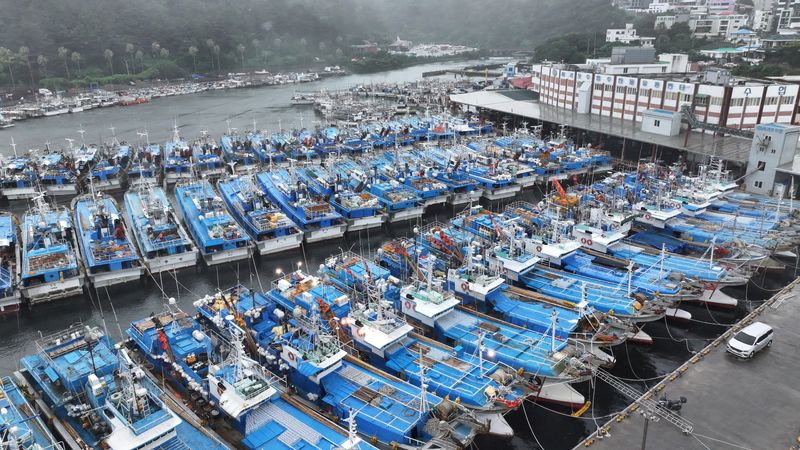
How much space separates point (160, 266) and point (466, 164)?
94.4ft

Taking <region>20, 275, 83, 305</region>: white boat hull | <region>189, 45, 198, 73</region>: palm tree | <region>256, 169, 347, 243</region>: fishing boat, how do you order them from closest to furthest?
<region>20, 275, 83, 305</region>: white boat hull < <region>256, 169, 347, 243</region>: fishing boat < <region>189, 45, 198, 73</region>: palm tree

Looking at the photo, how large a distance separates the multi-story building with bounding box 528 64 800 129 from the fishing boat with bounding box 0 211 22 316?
6140 cm

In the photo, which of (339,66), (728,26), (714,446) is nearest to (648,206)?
(714,446)

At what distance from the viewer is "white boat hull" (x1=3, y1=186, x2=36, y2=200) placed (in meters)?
49.0

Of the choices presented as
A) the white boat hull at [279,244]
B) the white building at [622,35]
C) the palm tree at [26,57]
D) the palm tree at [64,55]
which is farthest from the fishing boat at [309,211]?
the white building at [622,35]

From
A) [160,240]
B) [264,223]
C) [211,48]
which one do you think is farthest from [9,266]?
[211,48]

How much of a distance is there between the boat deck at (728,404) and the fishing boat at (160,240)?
28125mm

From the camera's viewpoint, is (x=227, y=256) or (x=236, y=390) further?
(x=227, y=256)

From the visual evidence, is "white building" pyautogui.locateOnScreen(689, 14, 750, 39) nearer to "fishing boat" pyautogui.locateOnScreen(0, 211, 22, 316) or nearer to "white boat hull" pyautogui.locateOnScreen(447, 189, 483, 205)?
"white boat hull" pyautogui.locateOnScreen(447, 189, 483, 205)

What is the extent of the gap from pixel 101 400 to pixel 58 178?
39.3 metres

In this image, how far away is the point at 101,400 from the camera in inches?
760

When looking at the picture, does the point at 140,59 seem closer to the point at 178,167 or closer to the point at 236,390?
the point at 178,167

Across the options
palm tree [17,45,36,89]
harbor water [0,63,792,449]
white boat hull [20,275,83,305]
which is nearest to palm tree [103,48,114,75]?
palm tree [17,45,36,89]

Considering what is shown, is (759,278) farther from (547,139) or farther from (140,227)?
(140,227)
